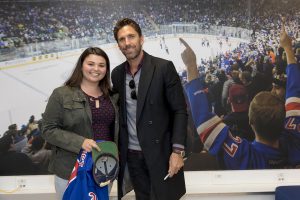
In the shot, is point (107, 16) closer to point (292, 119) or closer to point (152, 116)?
point (152, 116)

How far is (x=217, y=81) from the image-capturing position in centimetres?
246

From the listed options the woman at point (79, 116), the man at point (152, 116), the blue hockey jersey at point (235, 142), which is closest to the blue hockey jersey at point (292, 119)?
the blue hockey jersey at point (235, 142)

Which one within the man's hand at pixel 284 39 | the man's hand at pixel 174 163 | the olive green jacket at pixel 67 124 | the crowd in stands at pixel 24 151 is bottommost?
the crowd in stands at pixel 24 151

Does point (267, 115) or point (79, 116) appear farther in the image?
point (267, 115)

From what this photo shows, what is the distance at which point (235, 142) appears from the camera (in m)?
2.46

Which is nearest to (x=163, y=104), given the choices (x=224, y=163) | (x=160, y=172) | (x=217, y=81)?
(x=160, y=172)

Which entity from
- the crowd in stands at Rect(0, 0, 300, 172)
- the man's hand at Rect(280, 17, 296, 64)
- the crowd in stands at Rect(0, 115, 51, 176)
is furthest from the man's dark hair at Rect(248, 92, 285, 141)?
the crowd in stands at Rect(0, 115, 51, 176)

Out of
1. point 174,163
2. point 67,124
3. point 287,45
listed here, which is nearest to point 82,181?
point 67,124

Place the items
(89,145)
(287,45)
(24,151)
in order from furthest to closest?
(24,151) < (287,45) < (89,145)

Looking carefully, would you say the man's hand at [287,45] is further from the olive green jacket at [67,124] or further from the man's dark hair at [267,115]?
the olive green jacket at [67,124]

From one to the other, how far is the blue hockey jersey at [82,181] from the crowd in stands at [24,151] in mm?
992

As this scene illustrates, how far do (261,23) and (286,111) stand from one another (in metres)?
0.72

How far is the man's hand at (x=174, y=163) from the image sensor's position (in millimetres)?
1677

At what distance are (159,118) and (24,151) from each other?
1402 mm
